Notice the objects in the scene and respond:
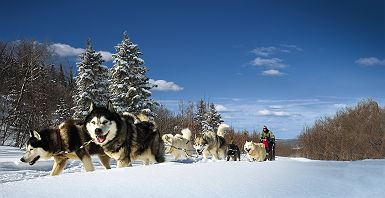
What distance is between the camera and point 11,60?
19234 mm

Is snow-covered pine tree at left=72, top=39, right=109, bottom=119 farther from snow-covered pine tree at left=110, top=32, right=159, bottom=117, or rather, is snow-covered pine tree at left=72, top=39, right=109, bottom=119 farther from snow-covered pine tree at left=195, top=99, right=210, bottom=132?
snow-covered pine tree at left=195, top=99, right=210, bottom=132

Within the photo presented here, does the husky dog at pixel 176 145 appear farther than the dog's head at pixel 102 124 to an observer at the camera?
Yes

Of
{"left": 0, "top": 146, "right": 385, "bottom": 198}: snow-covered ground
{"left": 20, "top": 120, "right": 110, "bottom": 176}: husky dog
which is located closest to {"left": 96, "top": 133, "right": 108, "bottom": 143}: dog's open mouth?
{"left": 20, "top": 120, "right": 110, "bottom": 176}: husky dog

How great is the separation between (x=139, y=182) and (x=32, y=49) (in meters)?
26.2

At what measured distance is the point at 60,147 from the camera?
549 centimetres

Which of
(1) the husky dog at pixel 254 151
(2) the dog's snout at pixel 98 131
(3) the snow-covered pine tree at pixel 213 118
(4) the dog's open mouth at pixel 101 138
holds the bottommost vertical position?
(1) the husky dog at pixel 254 151

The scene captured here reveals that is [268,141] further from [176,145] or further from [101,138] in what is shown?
[101,138]

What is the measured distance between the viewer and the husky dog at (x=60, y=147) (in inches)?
216

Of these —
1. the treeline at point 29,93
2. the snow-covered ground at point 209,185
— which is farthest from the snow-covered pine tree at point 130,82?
the snow-covered ground at point 209,185

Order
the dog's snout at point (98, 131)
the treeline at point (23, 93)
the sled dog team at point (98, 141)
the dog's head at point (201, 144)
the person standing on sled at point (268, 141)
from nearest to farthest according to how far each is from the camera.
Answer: the dog's snout at point (98, 131), the sled dog team at point (98, 141), the dog's head at point (201, 144), the person standing on sled at point (268, 141), the treeline at point (23, 93)

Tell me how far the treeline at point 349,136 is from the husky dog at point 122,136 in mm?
20543

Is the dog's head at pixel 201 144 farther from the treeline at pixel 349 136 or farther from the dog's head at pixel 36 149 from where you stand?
the treeline at pixel 349 136

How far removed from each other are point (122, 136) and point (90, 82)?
18074 mm

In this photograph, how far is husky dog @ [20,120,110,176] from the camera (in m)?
5.50
